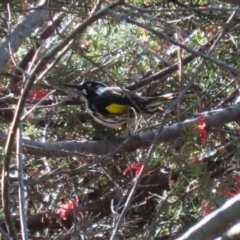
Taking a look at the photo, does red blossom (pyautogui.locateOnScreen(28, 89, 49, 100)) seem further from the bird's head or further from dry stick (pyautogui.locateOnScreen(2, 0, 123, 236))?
dry stick (pyautogui.locateOnScreen(2, 0, 123, 236))

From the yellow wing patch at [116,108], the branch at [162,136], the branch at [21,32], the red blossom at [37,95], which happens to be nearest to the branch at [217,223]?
the branch at [162,136]

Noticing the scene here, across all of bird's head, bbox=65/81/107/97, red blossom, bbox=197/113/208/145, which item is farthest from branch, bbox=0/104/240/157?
bird's head, bbox=65/81/107/97

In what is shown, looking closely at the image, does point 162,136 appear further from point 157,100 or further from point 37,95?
point 37,95

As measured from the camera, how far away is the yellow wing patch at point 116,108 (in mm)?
5086

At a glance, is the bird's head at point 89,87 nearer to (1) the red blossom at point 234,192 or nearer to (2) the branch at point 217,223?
(1) the red blossom at point 234,192

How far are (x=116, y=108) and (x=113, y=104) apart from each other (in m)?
0.12

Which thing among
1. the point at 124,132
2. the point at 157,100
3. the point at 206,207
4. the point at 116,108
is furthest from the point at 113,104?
the point at 206,207

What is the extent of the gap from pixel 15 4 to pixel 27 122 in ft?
2.41

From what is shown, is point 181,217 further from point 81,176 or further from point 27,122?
point 27,122

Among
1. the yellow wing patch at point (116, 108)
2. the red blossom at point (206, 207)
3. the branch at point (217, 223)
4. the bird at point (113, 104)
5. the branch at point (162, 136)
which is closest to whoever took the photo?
the branch at point (217, 223)

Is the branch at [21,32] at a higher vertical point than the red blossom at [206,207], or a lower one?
higher

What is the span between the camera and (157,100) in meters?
4.52

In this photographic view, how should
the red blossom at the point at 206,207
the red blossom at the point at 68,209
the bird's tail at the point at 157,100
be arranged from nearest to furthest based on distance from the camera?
the red blossom at the point at 206,207
the red blossom at the point at 68,209
the bird's tail at the point at 157,100

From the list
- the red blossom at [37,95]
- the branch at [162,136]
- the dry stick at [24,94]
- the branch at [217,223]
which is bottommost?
the branch at [217,223]
